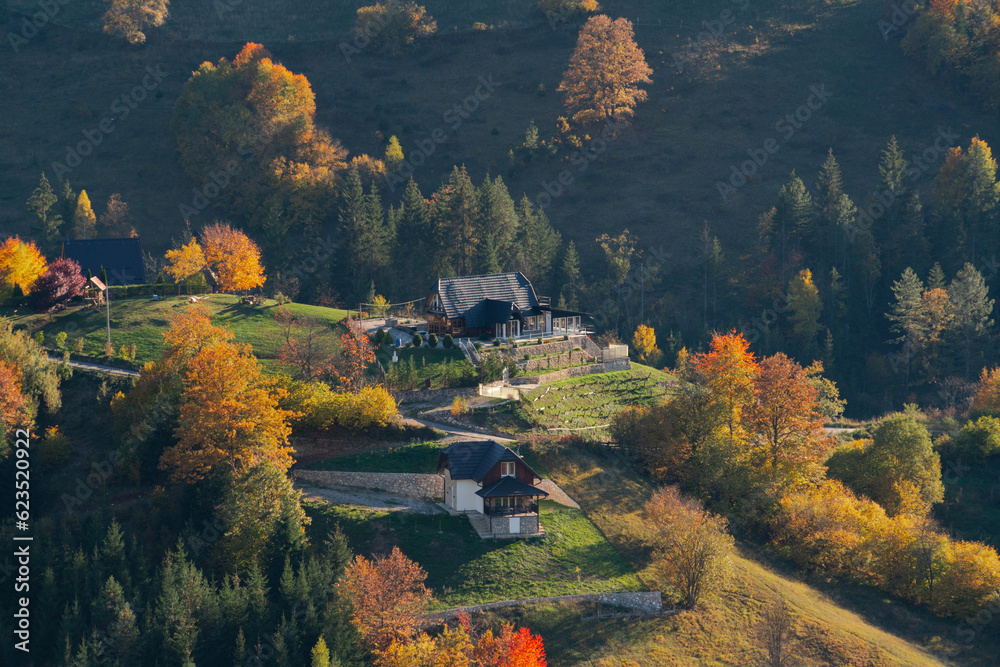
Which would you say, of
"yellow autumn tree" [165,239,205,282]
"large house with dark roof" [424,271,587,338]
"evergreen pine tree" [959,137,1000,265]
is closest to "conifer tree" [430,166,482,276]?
"large house with dark roof" [424,271,587,338]

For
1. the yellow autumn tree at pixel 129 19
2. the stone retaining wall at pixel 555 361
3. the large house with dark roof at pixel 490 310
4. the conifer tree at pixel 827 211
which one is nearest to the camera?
the stone retaining wall at pixel 555 361

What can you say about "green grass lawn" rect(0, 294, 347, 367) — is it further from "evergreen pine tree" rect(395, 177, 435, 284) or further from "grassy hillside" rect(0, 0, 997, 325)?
"grassy hillside" rect(0, 0, 997, 325)

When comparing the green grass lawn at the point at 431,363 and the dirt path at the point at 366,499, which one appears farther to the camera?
the green grass lawn at the point at 431,363

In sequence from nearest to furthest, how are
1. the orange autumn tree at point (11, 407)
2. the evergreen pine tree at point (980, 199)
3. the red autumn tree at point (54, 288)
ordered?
the orange autumn tree at point (11, 407), the red autumn tree at point (54, 288), the evergreen pine tree at point (980, 199)

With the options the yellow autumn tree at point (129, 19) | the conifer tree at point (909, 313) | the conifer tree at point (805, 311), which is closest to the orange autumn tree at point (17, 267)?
the yellow autumn tree at point (129, 19)

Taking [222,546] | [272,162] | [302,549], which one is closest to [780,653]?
[302,549]

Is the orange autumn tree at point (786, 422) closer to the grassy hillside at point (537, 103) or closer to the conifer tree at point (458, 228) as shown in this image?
the grassy hillside at point (537, 103)
